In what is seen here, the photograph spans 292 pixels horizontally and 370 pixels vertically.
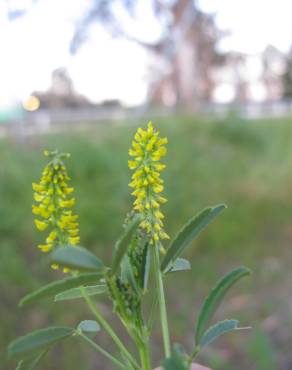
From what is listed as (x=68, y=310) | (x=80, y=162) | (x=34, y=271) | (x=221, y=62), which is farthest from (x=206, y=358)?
(x=221, y=62)

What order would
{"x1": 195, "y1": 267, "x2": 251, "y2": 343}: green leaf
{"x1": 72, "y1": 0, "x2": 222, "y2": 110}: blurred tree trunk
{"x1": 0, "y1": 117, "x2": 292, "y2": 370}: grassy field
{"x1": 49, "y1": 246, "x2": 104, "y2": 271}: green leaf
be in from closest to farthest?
1. {"x1": 49, "y1": 246, "x2": 104, "y2": 271}: green leaf
2. {"x1": 195, "y1": 267, "x2": 251, "y2": 343}: green leaf
3. {"x1": 0, "y1": 117, "x2": 292, "y2": 370}: grassy field
4. {"x1": 72, "y1": 0, "x2": 222, "y2": 110}: blurred tree trunk

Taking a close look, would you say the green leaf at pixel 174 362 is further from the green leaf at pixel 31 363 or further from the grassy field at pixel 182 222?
the grassy field at pixel 182 222

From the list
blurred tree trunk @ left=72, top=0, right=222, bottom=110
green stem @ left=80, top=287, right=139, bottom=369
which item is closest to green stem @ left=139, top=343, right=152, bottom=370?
green stem @ left=80, top=287, right=139, bottom=369

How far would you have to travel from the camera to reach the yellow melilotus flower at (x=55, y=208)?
407 millimetres

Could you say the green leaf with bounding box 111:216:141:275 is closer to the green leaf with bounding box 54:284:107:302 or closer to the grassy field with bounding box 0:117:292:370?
the green leaf with bounding box 54:284:107:302

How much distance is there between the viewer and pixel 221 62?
16344mm

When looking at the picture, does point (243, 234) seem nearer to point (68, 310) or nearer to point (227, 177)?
point (227, 177)

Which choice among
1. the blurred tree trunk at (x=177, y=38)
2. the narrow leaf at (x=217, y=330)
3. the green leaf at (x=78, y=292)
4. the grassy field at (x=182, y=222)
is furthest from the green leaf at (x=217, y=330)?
the blurred tree trunk at (x=177, y=38)

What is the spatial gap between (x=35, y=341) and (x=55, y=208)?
105 millimetres

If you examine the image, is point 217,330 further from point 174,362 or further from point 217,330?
point 174,362

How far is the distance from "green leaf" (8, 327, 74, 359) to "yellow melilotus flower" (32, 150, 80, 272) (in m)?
0.06

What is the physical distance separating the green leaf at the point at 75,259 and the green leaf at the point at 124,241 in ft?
0.04

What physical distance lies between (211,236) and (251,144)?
70.7 inches

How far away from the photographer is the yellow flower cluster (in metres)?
0.41
